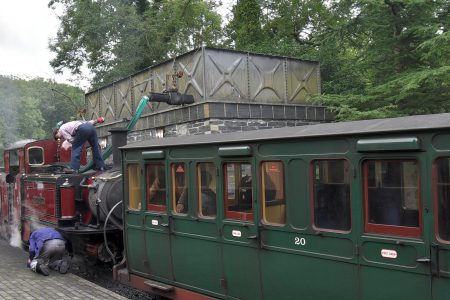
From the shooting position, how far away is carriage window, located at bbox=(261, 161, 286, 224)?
486 centimetres

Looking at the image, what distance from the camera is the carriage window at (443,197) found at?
3.60 metres

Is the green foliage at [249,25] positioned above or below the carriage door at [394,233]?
above

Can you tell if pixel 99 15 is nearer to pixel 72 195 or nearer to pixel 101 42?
pixel 101 42

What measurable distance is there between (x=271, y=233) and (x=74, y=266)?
22.9 ft

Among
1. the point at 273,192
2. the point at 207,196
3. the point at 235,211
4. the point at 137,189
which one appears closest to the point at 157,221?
the point at 137,189

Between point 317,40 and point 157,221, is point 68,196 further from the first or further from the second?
point 317,40

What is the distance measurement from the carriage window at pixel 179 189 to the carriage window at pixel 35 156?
6.26 meters

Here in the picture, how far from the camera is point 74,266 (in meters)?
10.6

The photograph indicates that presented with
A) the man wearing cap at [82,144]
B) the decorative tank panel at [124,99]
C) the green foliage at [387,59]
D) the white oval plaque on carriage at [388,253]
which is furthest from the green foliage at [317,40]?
the white oval plaque on carriage at [388,253]

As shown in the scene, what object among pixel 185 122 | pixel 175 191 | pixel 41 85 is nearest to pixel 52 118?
pixel 41 85

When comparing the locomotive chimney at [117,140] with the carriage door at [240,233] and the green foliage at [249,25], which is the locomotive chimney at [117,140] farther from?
the green foliage at [249,25]

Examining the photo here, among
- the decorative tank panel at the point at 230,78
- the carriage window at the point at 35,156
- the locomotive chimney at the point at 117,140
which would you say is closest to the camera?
the locomotive chimney at the point at 117,140

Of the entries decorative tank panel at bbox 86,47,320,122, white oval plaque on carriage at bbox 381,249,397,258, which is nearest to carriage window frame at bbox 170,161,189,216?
white oval plaque on carriage at bbox 381,249,397,258

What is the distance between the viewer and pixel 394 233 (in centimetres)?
396
